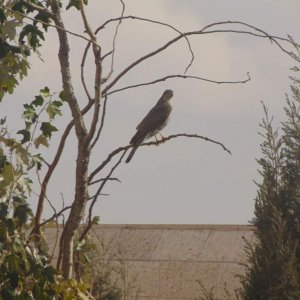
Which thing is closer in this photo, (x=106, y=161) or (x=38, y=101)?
(x=106, y=161)

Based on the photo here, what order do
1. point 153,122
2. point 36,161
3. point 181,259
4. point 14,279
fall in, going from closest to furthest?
point 14,279 → point 36,161 → point 181,259 → point 153,122

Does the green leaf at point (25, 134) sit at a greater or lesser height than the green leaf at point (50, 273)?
greater

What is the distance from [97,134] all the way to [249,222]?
4.17 metres

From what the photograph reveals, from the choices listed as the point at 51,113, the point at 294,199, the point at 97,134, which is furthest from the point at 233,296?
the point at 97,134

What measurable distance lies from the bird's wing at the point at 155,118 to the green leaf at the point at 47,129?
4474 mm

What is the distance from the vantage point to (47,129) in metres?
6.56

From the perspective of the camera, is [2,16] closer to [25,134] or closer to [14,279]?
[25,134]

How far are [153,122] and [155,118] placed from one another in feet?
0.72

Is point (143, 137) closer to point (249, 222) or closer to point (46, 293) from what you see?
point (249, 222)

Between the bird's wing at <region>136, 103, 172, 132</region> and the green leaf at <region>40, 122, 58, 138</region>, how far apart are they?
4.47m

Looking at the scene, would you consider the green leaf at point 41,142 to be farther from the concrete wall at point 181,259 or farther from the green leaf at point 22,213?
the concrete wall at point 181,259

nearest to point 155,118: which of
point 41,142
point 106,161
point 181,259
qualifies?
point 181,259

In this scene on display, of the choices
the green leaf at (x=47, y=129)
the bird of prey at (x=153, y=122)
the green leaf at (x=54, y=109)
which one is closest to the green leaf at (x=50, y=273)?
the green leaf at (x=47, y=129)

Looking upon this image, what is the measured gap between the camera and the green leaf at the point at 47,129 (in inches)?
257
